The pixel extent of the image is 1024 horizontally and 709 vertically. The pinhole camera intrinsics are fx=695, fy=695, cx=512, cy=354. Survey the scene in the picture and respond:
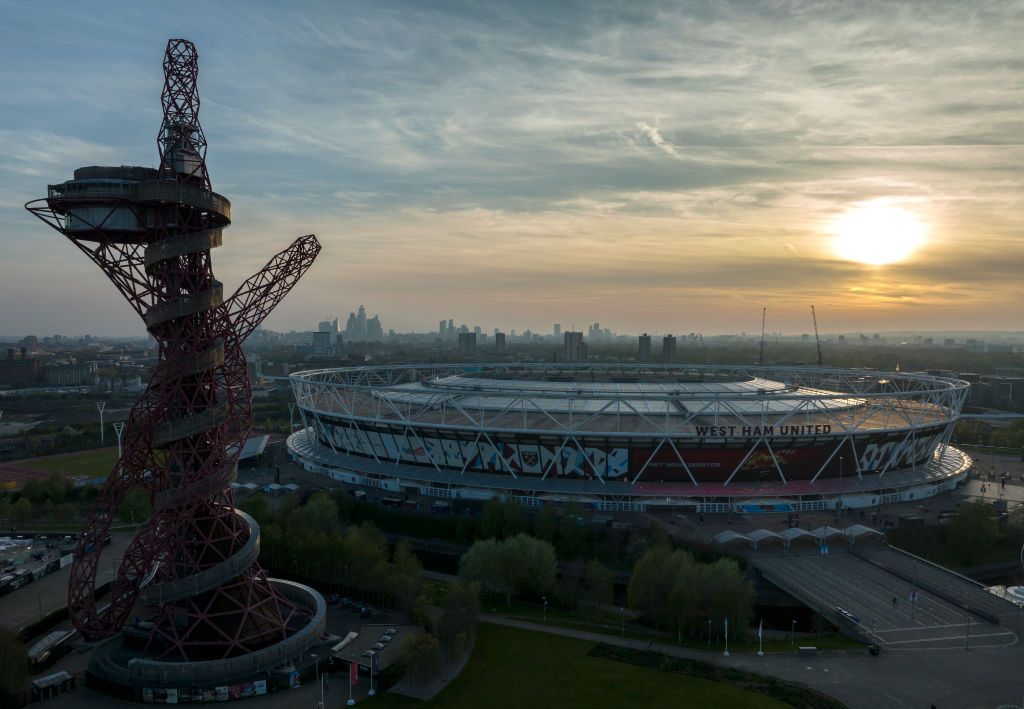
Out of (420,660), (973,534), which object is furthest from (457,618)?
(973,534)

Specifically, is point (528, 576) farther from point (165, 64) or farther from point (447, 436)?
point (165, 64)

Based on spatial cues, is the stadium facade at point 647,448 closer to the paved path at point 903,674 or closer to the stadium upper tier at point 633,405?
the stadium upper tier at point 633,405

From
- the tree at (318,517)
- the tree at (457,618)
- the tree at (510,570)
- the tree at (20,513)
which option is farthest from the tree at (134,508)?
the tree at (457,618)

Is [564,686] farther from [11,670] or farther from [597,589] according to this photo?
[11,670]

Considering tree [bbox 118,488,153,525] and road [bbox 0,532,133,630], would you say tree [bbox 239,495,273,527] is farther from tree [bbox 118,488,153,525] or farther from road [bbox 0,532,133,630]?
tree [bbox 118,488,153,525]

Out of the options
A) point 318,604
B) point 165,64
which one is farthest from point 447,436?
point 165,64
